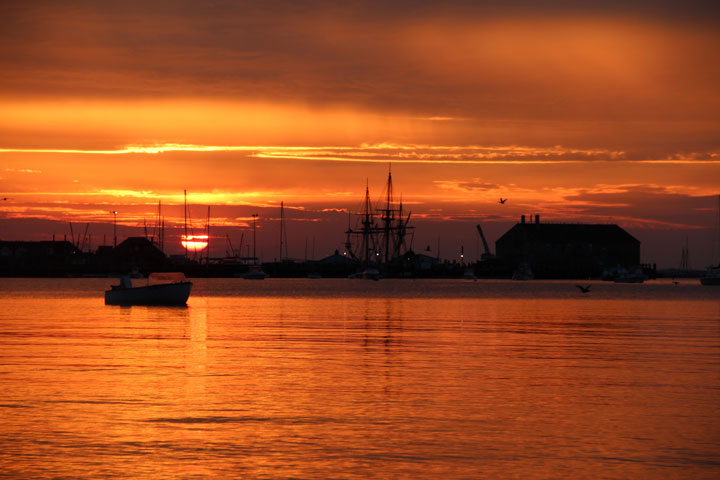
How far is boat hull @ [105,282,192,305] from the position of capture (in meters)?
83.4

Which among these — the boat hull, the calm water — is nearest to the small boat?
the boat hull

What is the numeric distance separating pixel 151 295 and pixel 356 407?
6178cm

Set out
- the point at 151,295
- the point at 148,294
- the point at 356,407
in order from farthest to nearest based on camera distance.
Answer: the point at 151,295
the point at 148,294
the point at 356,407

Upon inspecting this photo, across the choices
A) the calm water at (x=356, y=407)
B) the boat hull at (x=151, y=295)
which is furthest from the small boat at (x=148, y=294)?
the calm water at (x=356, y=407)

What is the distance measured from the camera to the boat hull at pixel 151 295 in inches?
3282

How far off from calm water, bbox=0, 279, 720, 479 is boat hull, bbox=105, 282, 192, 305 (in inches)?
1416

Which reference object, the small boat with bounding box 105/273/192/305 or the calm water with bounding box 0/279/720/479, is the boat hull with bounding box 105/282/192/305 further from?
the calm water with bounding box 0/279/720/479

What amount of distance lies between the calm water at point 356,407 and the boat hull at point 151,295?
35961mm

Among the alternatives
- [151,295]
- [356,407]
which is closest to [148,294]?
[151,295]

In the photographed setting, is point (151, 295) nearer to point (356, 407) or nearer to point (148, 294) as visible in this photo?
point (148, 294)

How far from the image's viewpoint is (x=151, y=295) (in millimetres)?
84062

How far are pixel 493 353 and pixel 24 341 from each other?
22.3 m

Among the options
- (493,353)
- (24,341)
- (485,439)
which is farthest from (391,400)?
(24,341)

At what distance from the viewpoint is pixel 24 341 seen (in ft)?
149
